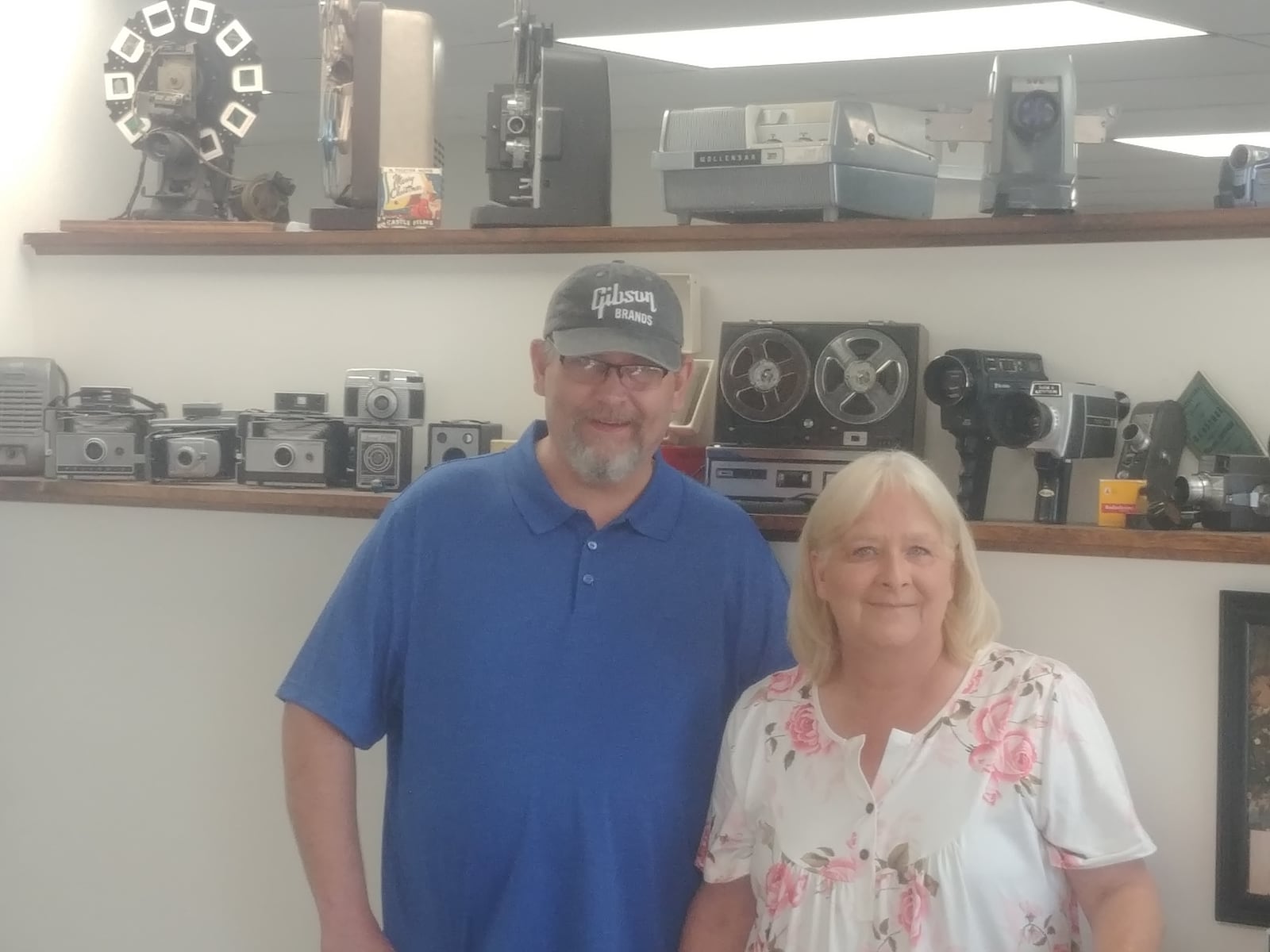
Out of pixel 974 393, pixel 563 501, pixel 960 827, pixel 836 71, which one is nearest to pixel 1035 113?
pixel 974 393

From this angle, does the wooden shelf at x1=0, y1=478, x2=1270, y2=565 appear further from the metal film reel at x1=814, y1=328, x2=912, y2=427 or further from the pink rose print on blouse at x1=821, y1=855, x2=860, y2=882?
the pink rose print on blouse at x1=821, y1=855, x2=860, y2=882

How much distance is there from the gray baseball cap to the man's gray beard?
12cm

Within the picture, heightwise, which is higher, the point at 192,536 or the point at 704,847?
the point at 192,536

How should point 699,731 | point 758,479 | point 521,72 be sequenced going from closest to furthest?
1. point 699,731
2. point 758,479
3. point 521,72

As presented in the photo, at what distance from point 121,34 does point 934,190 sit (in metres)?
1.48

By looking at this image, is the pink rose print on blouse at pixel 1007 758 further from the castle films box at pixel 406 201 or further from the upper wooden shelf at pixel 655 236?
the castle films box at pixel 406 201

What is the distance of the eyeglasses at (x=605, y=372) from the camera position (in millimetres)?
1719

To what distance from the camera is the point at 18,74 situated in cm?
235

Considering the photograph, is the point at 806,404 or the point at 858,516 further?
the point at 806,404

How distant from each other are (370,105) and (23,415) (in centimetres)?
81

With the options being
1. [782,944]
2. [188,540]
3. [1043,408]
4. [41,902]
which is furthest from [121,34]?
[782,944]

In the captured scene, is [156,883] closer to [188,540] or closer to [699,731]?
[188,540]

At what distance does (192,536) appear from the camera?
227 centimetres

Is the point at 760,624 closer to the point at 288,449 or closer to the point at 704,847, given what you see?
the point at 704,847
